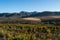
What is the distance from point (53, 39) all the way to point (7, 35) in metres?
3.82

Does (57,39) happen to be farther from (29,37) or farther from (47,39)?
(29,37)

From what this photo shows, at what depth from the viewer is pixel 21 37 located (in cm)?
1609

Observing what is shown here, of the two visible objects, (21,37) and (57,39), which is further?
(57,39)

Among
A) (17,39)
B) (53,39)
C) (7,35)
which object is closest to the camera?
(17,39)

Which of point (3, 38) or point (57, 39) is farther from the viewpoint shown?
point (57, 39)

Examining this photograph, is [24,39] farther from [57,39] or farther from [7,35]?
[57,39]

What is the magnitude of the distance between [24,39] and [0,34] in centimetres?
232

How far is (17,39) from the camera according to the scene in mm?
15805

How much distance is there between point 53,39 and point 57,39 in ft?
1.12

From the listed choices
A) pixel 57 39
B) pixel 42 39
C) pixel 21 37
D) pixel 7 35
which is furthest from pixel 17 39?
pixel 57 39

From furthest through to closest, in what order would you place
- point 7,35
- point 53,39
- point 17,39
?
1. point 53,39
2. point 7,35
3. point 17,39

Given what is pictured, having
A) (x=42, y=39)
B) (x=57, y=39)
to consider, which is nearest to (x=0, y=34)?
(x=42, y=39)

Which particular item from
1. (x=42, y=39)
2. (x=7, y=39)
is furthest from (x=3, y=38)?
(x=42, y=39)

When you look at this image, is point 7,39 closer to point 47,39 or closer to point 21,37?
point 21,37
